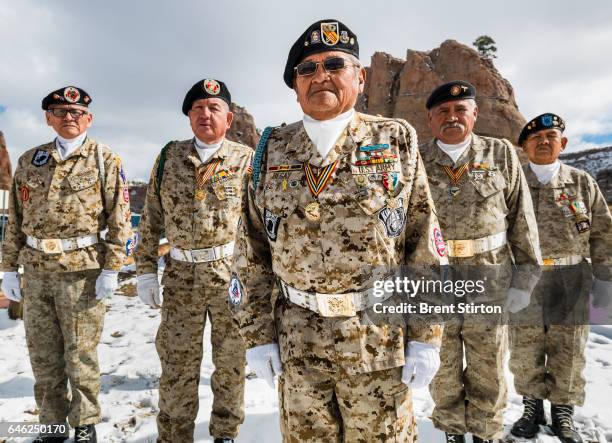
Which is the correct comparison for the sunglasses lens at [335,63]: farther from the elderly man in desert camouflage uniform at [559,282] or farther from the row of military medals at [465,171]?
the elderly man in desert camouflage uniform at [559,282]

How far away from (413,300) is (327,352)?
0.49 m

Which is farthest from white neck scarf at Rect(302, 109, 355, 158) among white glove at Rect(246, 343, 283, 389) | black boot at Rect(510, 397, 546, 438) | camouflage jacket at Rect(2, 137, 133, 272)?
black boot at Rect(510, 397, 546, 438)

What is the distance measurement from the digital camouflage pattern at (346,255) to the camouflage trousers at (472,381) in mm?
1363

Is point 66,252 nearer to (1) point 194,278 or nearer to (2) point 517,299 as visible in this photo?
(1) point 194,278

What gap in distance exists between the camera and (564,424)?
3133 mm

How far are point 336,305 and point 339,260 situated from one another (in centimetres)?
21

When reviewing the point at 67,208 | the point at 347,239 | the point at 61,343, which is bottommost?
the point at 61,343

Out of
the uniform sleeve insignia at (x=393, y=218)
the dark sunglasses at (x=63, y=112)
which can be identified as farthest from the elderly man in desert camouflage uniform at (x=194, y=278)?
the uniform sleeve insignia at (x=393, y=218)

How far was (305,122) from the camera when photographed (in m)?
1.83

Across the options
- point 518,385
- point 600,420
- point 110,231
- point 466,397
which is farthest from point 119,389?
point 600,420

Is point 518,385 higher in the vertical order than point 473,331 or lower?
lower

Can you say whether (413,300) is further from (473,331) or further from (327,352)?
(473,331)

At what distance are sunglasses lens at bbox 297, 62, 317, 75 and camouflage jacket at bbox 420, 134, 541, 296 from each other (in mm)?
1696

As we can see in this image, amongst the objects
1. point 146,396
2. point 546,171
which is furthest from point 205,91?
point 546,171
